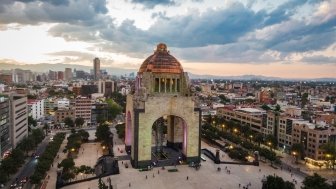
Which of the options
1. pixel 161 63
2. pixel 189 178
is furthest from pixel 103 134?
pixel 189 178

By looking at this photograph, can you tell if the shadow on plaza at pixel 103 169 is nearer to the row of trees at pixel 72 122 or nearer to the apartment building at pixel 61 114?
the row of trees at pixel 72 122

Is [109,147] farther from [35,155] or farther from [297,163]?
[297,163]

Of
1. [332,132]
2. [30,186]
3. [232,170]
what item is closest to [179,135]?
Answer: [232,170]

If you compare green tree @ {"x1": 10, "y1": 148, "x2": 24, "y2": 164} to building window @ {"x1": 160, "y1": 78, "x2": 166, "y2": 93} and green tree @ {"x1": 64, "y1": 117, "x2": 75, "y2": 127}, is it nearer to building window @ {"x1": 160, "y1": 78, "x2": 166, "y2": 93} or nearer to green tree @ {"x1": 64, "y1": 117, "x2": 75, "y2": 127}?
building window @ {"x1": 160, "y1": 78, "x2": 166, "y2": 93}

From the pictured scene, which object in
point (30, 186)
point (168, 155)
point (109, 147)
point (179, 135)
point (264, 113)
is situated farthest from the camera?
point (264, 113)

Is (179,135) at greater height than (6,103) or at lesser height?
lesser

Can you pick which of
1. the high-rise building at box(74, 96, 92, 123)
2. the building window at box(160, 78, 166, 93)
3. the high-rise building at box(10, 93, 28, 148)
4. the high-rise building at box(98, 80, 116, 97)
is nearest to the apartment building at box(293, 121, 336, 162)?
the building window at box(160, 78, 166, 93)
